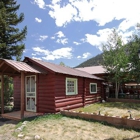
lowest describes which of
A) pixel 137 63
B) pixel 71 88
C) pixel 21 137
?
pixel 21 137

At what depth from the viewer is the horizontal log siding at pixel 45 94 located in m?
8.75

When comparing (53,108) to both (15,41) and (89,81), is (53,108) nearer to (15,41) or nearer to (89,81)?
(89,81)

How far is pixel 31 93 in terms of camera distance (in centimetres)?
957

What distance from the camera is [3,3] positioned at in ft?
52.2

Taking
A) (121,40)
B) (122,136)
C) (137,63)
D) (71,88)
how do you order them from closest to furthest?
(122,136), (71,88), (137,63), (121,40)

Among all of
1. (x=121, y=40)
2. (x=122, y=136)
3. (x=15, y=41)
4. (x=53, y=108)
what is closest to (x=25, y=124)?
(x=53, y=108)

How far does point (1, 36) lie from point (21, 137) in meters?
12.8

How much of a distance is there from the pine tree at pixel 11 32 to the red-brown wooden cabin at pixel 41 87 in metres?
5.70

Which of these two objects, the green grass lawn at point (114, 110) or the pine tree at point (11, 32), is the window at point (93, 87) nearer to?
the green grass lawn at point (114, 110)

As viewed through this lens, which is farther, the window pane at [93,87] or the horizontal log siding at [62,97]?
the window pane at [93,87]

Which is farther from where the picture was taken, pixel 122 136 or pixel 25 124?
pixel 25 124

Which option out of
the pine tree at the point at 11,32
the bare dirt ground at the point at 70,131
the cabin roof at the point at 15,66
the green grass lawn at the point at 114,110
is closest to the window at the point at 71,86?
the green grass lawn at the point at 114,110

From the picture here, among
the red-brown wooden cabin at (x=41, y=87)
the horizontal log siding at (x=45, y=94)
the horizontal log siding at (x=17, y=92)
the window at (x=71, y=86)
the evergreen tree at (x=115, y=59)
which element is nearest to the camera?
the red-brown wooden cabin at (x=41, y=87)

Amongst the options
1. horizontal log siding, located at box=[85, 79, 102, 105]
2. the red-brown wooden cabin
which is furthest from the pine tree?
horizontal log siding, located at box=[85, 79, 102, 105]
